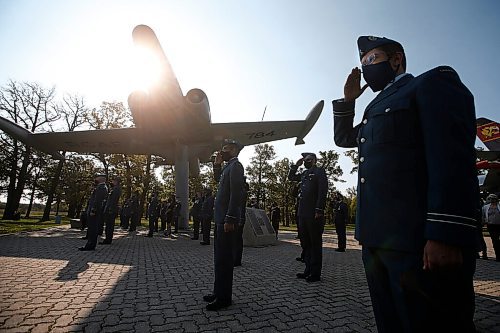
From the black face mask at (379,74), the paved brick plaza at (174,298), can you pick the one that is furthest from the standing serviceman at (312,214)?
the black face mask at (379,74)

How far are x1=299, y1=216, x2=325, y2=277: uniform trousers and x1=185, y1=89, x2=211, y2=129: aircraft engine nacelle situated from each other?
10.4 m

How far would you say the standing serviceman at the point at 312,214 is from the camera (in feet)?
16.9

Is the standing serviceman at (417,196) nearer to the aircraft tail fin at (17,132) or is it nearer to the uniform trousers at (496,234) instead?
the uniform trousers at (496,234)

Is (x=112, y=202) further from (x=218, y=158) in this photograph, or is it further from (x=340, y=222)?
(x=340, y=222)

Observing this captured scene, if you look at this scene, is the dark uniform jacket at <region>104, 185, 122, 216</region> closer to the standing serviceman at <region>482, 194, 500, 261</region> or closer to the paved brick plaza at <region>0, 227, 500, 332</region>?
the paved brick plaza at <region>0, 227, 500, 332</region>

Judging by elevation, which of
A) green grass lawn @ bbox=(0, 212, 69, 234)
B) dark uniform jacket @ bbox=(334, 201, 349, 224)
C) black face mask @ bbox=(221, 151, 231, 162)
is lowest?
green grass lawn @ bbox=(0, 212, 69, 234)

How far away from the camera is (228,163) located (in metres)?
4.13

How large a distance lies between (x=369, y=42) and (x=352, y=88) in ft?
1.19

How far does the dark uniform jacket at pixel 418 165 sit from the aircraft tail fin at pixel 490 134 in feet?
91.1

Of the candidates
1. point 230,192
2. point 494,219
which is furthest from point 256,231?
point 494,219

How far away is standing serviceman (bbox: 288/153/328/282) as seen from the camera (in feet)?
16.9

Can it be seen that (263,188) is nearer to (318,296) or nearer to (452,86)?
(318,296)

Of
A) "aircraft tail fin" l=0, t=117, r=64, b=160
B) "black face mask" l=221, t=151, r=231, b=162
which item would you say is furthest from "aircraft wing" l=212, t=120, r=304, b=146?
"black face mask" l=221, t=151, r=231, b=162

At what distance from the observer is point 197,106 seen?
1432cm
